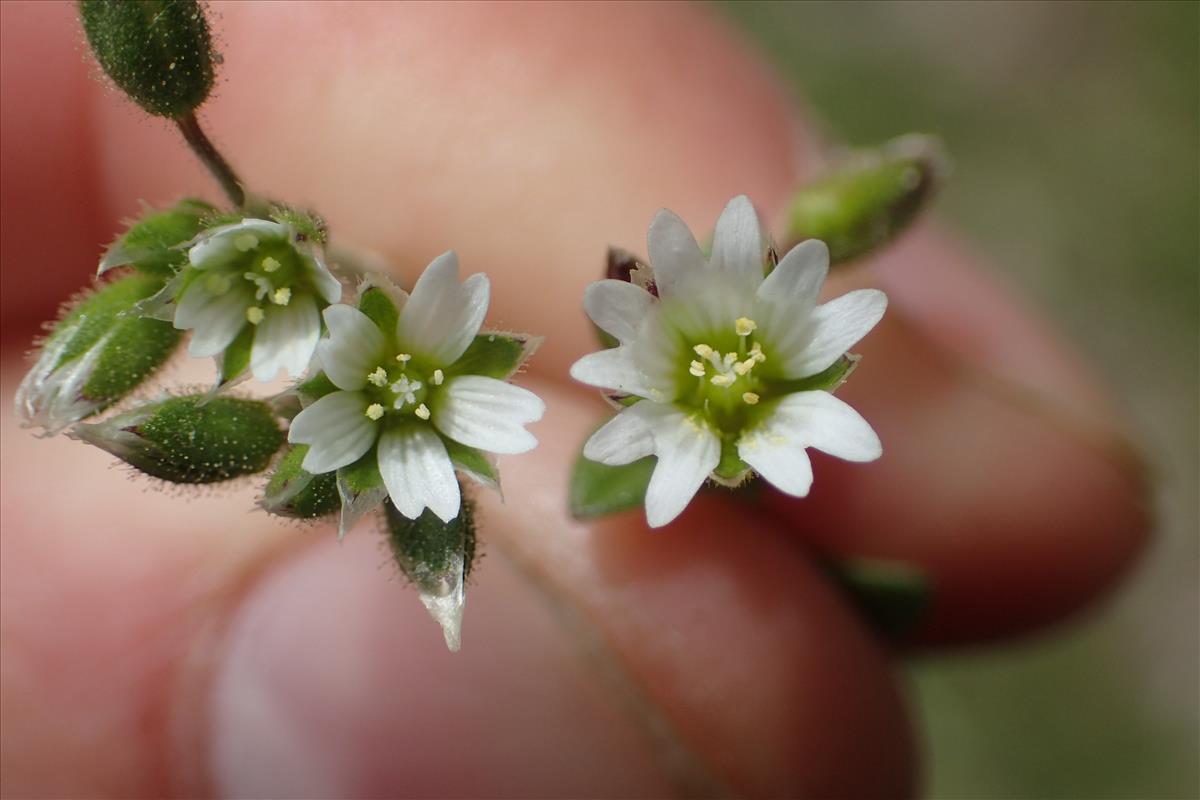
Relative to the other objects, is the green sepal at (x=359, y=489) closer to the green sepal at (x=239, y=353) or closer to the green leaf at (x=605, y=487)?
A: the green sepal at (x=239, y=353)

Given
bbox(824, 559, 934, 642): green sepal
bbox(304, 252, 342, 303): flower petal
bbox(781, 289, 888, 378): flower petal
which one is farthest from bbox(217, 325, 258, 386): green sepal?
bbox(824, 559, 934, 642): green sepal

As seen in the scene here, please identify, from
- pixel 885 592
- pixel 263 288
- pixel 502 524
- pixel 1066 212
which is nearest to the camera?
pixel 263 288

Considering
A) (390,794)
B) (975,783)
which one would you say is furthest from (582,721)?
(975,783)

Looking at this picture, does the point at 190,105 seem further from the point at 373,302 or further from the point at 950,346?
the point at 950,346

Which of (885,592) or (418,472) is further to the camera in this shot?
(885,592)

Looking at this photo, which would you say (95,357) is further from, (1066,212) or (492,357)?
(1066,212)

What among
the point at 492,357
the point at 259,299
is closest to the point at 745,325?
the point at 492,357

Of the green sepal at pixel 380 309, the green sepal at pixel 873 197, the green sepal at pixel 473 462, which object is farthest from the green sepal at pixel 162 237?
the green sepal at pixel 873 197
